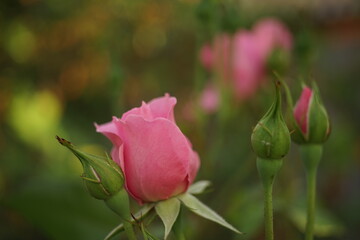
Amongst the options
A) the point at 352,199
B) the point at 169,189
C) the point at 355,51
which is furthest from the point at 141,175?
the point at 355,51

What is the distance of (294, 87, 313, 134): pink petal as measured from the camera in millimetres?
449

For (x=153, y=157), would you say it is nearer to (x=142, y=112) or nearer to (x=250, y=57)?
(x=142, y=112)

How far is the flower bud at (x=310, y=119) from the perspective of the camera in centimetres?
44

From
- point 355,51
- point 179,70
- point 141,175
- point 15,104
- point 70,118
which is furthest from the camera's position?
point 355,51

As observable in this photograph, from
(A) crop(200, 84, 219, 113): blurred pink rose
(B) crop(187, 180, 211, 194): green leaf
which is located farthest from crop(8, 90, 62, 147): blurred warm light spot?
(B) crop(187, 180, 211, 194): green leaf

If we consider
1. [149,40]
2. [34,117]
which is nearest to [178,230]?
[34,117]

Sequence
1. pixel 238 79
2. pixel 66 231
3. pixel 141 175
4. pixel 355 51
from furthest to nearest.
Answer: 1. pixel 355 51
2. pixel 238 79
3. pixel 66 231
4. pixel 141 175

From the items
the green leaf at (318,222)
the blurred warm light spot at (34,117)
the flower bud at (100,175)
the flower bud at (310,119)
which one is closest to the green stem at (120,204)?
the flower bud at (100,175)

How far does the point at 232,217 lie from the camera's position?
2.56 feet

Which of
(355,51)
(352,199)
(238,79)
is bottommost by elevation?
(355,51)

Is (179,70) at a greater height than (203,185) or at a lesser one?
lesser

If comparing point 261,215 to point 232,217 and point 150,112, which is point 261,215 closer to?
point 232,217

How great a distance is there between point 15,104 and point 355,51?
5.26ft

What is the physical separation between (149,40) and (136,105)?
12.3 inches
